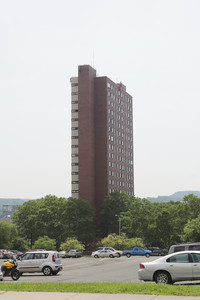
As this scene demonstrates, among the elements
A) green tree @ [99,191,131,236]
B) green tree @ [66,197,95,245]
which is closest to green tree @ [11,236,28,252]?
green tree @ [66,197,95,245]

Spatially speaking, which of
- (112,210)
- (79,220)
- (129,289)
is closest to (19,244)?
(79,220)

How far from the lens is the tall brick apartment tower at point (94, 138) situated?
4754 inches

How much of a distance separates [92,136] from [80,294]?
10930 centimetres

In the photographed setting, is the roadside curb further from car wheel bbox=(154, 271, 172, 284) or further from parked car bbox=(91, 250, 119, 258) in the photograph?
parked car bbox=(91, 250, 119, 258)

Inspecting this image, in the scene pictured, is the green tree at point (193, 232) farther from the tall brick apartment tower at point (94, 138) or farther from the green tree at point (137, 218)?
the tall brick apartment tower at point (94, 138)

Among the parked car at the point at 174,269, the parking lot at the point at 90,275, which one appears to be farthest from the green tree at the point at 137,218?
the parked car at the point at 174,269

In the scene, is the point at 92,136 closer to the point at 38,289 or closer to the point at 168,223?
the point at 168,223

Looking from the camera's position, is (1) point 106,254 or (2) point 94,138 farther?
(2) point 94,138

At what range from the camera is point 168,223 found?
96812 mm

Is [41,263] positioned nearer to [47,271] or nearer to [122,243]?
[47,271]

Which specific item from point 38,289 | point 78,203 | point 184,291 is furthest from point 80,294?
point 78,203

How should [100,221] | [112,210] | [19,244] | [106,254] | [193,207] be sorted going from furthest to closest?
[100,221]
[112,210]
[19,244]
[193,207]
[106,254]

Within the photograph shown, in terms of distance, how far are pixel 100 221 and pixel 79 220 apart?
14.9 m

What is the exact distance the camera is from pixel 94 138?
12575 cm
